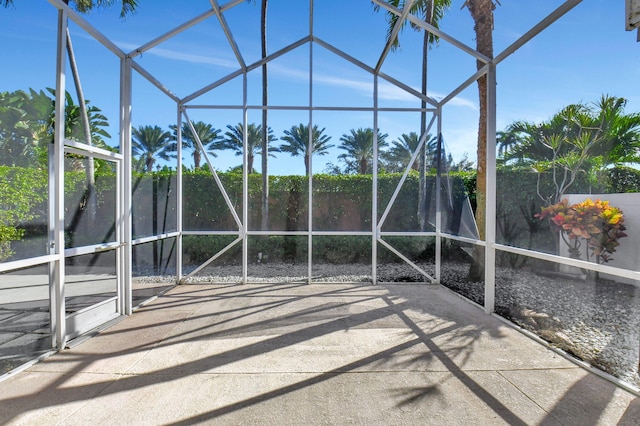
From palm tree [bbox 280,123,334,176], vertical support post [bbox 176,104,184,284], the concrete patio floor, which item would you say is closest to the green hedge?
vertical support post [bbox 176,104,184,284]

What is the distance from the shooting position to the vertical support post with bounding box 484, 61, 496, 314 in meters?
3.65

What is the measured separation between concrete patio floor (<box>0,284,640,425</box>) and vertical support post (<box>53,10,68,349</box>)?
31 cm

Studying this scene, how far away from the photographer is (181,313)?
3.77 m

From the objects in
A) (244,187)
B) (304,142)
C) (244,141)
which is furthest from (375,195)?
(244,141)

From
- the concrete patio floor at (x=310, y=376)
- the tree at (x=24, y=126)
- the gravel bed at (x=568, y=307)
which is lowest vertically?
the concrete patio floor at (x=310, y=376)

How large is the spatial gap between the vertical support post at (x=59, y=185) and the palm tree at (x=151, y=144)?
46.8 inches

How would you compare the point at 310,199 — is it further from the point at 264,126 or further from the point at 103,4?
the point at 103,4

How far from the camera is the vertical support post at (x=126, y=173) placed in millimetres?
3631

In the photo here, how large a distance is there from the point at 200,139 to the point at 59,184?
8.38ft

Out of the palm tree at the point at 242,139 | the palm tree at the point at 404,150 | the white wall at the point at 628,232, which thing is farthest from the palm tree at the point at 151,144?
the white wall at the point at 628,232

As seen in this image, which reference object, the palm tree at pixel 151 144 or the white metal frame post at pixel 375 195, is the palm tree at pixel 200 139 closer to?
the palm tree at pixel 151 144

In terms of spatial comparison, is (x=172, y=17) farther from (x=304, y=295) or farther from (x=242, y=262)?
(x=304, y=295)

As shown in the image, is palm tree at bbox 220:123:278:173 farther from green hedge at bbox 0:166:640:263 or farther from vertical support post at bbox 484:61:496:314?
vertical support post at bbox 484:61:496:314

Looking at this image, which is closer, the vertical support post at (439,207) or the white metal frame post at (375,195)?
→ the white metal frame post at (375,195)
